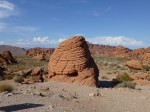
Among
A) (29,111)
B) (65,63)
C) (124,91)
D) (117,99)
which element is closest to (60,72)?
(65,63)

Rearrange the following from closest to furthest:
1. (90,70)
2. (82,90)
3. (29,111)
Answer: (29,111) < (82,90) < (90,70)

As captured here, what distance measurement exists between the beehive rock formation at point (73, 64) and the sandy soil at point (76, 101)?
2034 millimetres

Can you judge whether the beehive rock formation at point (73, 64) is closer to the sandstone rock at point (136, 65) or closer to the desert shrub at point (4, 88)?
the desert shrub at point (4, 88)

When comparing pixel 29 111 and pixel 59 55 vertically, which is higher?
pixel 59 55

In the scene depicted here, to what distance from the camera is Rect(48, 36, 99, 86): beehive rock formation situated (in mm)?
25734

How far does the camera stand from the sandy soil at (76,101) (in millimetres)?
15492

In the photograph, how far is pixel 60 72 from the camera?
87.2ft

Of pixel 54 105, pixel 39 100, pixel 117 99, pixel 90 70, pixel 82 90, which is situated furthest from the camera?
pixel 90 70

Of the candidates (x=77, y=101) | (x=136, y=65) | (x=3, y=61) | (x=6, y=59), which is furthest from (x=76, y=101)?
(x=6, y=59)

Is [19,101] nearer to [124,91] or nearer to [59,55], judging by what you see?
[124,91]

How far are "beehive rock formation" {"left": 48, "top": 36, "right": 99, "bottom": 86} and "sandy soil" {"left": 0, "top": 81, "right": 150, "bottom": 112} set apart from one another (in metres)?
2.03

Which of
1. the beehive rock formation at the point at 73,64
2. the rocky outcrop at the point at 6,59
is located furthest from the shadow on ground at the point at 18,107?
the rocky outcrop at the point at 6,59

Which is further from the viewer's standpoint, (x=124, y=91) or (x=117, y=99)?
(x=124, y=91)

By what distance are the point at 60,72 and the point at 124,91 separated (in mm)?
5656
